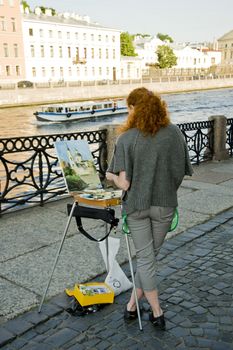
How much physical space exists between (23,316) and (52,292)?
44 centimetres

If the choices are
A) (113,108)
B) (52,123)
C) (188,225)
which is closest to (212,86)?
(113,108)

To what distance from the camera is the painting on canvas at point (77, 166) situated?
3776 millimetres

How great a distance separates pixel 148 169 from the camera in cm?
298

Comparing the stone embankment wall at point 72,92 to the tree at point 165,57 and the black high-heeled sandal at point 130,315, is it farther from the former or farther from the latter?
the black high-heeled sandal at point 130,315

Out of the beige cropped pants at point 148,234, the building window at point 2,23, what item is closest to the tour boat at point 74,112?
the building window at point 2,23

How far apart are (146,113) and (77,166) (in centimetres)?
118

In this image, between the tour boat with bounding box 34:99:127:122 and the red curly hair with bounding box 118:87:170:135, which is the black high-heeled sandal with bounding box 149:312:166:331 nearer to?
the red curly hair with bounding box 118:87:170:135

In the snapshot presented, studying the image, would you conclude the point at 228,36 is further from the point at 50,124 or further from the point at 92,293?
the point at 92,293

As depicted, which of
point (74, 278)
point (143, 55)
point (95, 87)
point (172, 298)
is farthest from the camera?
point (143, 55)

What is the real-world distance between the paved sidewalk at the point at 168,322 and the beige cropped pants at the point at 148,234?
15.9 inches

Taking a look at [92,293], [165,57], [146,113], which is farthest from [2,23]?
[146,113]

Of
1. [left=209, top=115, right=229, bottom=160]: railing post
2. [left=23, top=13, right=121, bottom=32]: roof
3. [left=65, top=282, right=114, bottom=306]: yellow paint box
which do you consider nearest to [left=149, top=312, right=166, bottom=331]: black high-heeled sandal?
[left=65, top=282, right=114, bottom=306]: yellow paint box

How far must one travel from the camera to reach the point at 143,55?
429ft

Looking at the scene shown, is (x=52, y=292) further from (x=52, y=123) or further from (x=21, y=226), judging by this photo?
(x=52, y=123)
